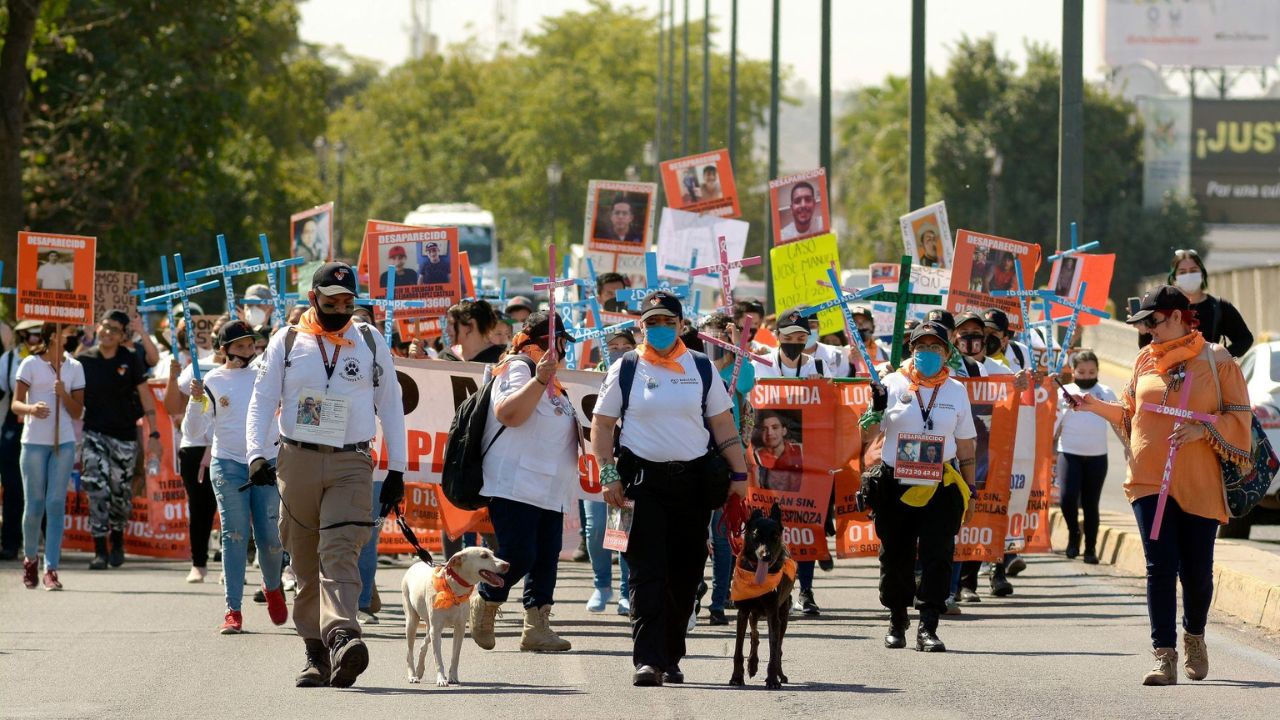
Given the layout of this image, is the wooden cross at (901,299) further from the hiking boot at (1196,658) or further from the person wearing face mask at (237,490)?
the person wearing face mask at (237,490)

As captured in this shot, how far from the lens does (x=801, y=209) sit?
1869 cm

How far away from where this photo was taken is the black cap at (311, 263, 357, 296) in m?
9.65

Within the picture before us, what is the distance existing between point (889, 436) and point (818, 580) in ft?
13.0

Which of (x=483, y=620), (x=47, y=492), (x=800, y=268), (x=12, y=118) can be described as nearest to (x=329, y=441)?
(x=483, y=620)

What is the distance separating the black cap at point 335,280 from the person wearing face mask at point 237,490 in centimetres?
199

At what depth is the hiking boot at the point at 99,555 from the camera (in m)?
16.3

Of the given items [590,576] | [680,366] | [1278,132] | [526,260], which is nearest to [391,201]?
[526,260]

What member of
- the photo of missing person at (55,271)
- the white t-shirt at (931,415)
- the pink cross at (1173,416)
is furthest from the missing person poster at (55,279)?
the pink cross at (1173,416)

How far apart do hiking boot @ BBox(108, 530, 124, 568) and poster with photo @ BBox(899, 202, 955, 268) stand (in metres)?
6.57

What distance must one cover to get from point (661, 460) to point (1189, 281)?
3.29m

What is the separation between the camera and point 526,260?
86750 mm

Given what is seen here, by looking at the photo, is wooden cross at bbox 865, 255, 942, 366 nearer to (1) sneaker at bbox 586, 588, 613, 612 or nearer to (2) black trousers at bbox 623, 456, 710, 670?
(1) sneaker at bbox 586, 588, 613, 612

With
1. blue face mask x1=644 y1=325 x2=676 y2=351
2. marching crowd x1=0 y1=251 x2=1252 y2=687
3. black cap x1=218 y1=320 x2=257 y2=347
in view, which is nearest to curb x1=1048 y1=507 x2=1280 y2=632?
marching crowd x1=0 y1=251 x2=1252 y2=687

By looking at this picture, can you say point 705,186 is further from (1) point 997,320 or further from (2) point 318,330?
(2) point 318,330
